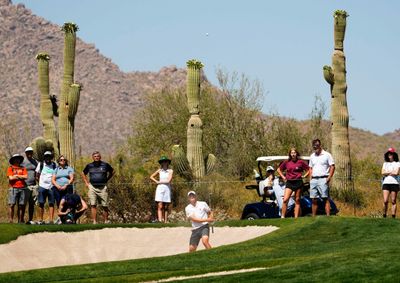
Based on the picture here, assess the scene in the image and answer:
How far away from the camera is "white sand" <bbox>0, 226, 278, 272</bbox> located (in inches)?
987

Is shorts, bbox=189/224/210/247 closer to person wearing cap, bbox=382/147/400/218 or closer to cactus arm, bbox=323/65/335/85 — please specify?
person wearing cap, bbox=382/147/400/218

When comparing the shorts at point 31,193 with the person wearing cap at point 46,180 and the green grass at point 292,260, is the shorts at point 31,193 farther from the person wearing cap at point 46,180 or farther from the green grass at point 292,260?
the green grass at point 292,260

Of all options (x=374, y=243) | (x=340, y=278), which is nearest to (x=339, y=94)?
(x=374, y=243)

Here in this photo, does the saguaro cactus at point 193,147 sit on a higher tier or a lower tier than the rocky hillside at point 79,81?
lower

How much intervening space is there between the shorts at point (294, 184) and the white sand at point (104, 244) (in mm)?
1136

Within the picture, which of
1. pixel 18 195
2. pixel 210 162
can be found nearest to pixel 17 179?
pixel 18 195

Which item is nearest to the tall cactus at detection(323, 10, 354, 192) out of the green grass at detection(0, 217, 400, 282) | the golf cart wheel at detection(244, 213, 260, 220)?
the golf cart wheel at detection(244, 213, 260, 220)

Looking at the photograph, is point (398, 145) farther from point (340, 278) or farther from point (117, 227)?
point (340, 278)

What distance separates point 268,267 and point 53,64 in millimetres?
145993

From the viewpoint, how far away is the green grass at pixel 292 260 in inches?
648

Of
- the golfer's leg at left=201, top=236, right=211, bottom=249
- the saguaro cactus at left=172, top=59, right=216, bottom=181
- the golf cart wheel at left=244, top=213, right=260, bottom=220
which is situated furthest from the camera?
the saguaro cactus at left=172, top=59, right=216, bottom=181

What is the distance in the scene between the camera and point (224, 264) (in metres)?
19.6

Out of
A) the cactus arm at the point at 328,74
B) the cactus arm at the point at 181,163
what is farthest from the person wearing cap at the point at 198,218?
the cactus arm at the point at 328,74

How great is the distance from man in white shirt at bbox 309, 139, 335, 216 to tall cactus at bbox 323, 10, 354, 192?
9.43 metres
